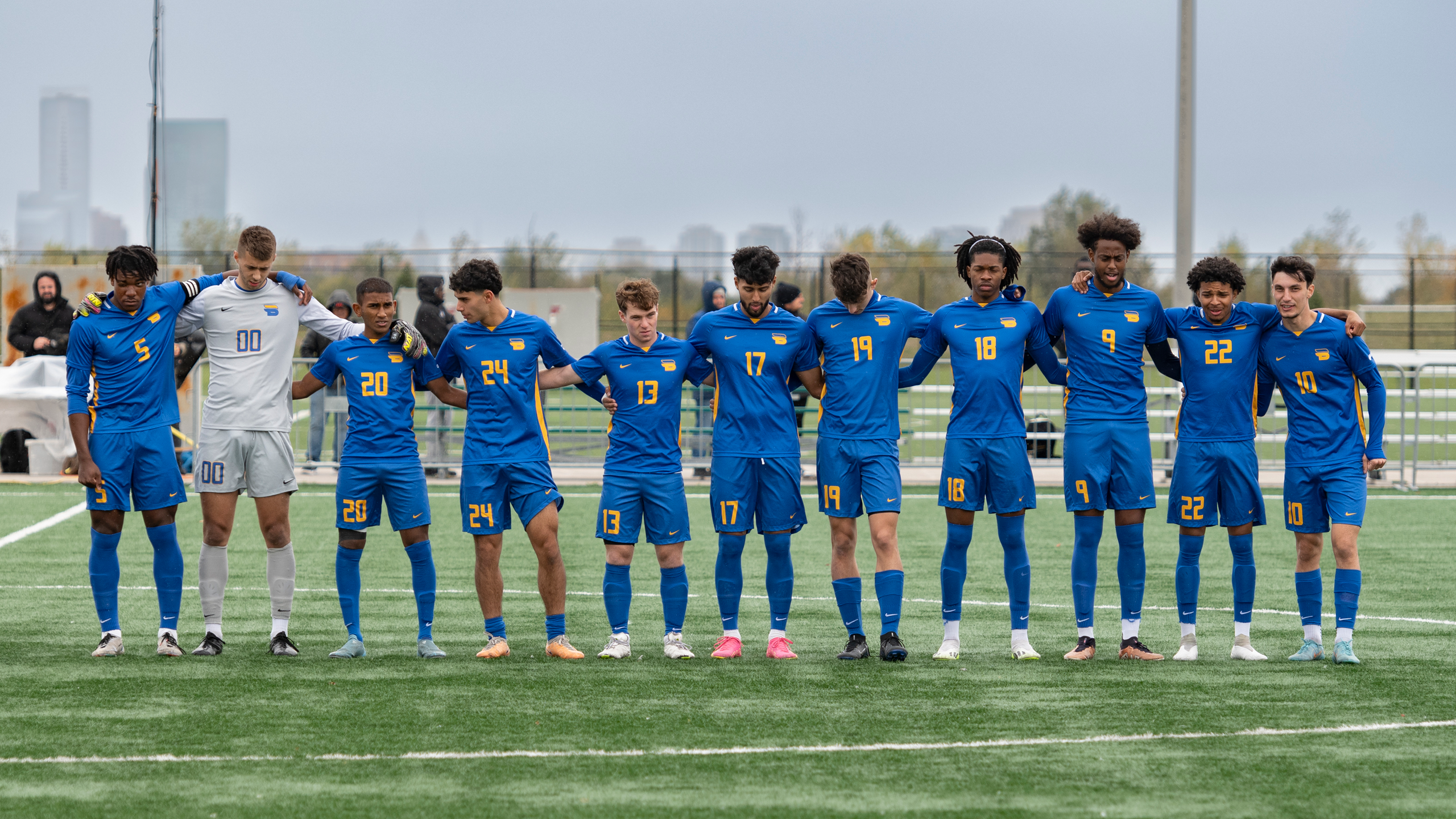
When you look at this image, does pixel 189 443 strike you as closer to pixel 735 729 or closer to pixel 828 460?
pixel 828 460

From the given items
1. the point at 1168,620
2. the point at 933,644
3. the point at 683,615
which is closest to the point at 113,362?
the point at 683,615

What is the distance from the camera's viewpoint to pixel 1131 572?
680cm

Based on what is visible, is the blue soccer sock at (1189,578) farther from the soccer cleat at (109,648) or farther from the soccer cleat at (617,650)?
the soccer cleat at (109,648)

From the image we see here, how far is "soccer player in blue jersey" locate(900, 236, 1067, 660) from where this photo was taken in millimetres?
6680

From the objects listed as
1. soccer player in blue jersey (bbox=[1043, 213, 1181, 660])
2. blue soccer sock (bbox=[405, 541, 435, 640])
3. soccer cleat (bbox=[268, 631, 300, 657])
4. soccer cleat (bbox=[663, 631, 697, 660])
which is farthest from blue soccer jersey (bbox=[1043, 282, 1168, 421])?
soccer cleat (bbox=[268, 631, 300, 657])

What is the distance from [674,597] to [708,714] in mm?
1281

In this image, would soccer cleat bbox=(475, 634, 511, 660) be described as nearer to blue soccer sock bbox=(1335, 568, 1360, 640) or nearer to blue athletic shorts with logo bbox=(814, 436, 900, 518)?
blue athletic shorts with logo bbox=(814, 436, 900, 518)

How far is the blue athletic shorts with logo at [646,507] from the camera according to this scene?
22.1 feet

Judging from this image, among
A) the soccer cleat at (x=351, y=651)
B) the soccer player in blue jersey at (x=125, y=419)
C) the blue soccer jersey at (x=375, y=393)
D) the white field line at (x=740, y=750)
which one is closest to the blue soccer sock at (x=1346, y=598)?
the white field line at (x=740, y=750)

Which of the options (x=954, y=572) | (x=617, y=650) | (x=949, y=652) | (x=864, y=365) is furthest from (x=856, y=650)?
A: (x=864, y=365)

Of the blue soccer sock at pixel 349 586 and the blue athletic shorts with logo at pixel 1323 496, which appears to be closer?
the blue athletic shorts with logo at pixel 1323 496

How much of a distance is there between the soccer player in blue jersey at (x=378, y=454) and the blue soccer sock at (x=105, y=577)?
110cm

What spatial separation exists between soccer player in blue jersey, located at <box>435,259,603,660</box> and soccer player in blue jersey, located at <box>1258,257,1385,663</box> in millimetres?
3520

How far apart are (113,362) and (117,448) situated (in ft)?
1.37
